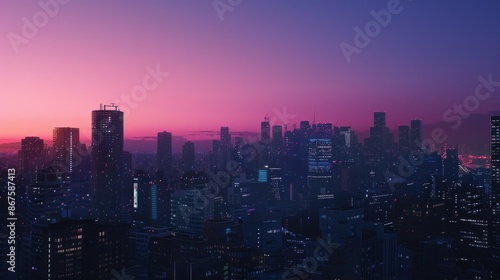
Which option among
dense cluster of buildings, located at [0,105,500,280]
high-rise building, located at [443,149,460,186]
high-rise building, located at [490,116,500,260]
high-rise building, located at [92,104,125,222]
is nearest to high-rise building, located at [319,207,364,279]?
dense cluster of buildings, located at [0,105,500,280]

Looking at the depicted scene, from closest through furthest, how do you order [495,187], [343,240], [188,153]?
[343,240], [495,187], [188,153]

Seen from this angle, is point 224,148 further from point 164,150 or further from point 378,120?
point 378,120

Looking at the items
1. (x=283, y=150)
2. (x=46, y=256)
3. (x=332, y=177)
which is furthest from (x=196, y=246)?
(x=283, y=150)

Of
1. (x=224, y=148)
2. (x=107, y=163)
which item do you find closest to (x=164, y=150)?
(x=224, y=148)

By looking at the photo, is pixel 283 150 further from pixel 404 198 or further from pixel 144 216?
pixel 404 198

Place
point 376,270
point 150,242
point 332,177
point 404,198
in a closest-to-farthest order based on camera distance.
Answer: point 376,270, point 150,242, point 404,198, point 332,177

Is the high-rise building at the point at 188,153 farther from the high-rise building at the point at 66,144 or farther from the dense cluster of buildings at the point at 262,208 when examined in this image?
the high-rise building at the point at 66,144
